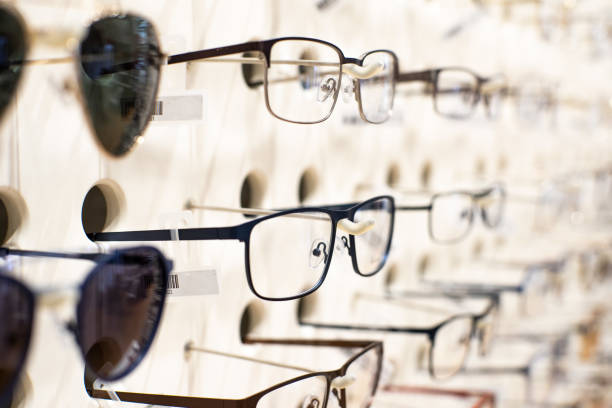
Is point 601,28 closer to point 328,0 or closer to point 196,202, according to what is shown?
point 328,0

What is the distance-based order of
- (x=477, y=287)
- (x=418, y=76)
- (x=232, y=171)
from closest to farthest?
(x=232, y=171) → (x=418, y=76) → (x=477, y=287)

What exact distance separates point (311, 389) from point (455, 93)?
419mm

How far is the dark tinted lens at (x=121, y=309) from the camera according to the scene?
346 mm

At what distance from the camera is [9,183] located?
1.24 ft

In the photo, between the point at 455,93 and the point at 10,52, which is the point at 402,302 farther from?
the point at 10,52

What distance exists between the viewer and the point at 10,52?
32 centimetres

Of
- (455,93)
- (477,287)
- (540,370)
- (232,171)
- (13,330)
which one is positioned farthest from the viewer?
(540,370)

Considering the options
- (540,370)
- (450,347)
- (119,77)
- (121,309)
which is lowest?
(540,370)

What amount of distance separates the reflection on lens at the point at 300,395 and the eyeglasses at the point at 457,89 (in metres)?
0.33

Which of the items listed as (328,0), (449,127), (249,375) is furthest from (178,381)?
(449,127)

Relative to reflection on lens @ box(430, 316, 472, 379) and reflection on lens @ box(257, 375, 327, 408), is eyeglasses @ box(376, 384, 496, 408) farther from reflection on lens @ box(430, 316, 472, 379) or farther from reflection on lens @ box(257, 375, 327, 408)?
reflection on lens @ box(257, 375, 327, 408)

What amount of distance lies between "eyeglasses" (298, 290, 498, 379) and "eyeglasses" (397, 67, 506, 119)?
0.74 feet

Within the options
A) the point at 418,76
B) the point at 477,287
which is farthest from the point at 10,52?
the point at 477,287

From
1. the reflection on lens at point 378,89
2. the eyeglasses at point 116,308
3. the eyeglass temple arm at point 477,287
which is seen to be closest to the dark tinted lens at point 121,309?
the eyeglasses at point 116,308
